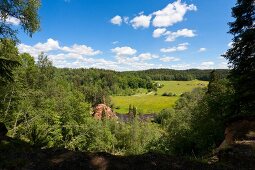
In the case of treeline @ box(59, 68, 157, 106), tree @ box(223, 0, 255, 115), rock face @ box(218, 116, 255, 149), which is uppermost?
tree @ box(223, 0, 255, 115)

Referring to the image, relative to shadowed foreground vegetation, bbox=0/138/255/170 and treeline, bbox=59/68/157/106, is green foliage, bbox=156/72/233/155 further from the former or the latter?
treeline, bbox=59/68/157/106

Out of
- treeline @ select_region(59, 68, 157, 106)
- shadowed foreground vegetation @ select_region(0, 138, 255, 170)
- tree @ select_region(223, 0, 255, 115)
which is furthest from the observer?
treeline @ select_region(59, 68, 157, 106)

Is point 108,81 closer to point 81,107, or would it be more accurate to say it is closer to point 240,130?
point 81,107

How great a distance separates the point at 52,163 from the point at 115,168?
2013mm

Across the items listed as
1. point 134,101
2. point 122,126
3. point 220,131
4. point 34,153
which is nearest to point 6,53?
point 34,153

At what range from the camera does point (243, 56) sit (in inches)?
690

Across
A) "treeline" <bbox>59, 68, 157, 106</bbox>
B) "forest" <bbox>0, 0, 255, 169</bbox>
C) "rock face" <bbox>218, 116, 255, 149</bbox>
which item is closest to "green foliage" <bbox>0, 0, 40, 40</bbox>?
"forest" <bbox>0, 0, 255, 169</bbox>

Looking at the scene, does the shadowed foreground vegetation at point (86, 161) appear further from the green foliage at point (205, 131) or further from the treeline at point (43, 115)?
→ the green foliage at point (205, 131)

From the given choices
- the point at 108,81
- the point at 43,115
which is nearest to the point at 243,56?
the point at 43,115

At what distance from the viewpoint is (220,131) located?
2081cm

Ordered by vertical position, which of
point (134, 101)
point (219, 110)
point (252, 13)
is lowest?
point (134, 101)

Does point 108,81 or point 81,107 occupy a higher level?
point 81,107

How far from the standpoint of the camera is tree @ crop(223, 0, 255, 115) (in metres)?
16.8

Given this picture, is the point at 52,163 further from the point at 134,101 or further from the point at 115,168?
the point at 134,101
